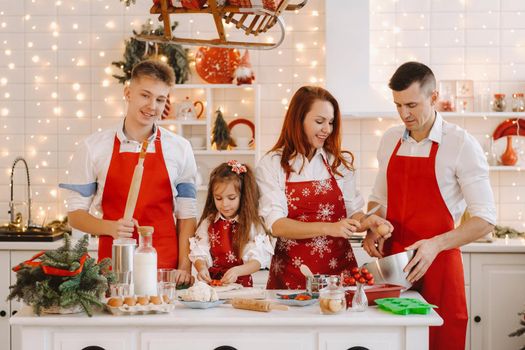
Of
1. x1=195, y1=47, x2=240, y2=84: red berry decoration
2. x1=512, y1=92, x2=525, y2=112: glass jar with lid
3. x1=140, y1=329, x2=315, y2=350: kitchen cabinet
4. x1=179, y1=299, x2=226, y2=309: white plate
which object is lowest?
x1=140, y1=329, x2=315, y2=350: kitchen cabinet

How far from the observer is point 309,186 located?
10.6 feet

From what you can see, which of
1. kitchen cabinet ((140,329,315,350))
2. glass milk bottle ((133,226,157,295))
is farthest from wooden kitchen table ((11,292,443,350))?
glass milk bottle ((133,226,157,295))

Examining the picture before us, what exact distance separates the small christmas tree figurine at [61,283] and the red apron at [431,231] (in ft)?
4.17

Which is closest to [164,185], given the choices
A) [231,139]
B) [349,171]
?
[349,171]

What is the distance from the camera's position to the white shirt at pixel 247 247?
10.2 ft

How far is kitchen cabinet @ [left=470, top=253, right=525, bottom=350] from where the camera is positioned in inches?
178

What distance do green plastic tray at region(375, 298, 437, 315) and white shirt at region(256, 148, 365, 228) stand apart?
0.68 metres

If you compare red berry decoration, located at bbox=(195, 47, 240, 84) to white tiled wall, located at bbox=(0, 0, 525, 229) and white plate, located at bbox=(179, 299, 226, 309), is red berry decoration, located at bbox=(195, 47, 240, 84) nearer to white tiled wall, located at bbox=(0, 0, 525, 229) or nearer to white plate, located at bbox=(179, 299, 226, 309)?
white tiled wall, located at bbox=(0, 0, 525, 229)

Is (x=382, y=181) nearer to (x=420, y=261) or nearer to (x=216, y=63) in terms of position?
(x=420, y=261)

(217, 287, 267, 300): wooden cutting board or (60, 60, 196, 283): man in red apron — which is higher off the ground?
(60, 60, 196, 283): man in red apron

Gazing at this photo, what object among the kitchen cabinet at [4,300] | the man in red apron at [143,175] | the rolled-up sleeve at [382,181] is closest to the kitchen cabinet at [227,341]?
the man in red apron at [143,175]

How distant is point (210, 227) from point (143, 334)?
31.8 inches

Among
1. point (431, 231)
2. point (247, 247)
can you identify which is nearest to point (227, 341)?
point (247, 247)

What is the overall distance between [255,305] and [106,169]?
3.38 feet
